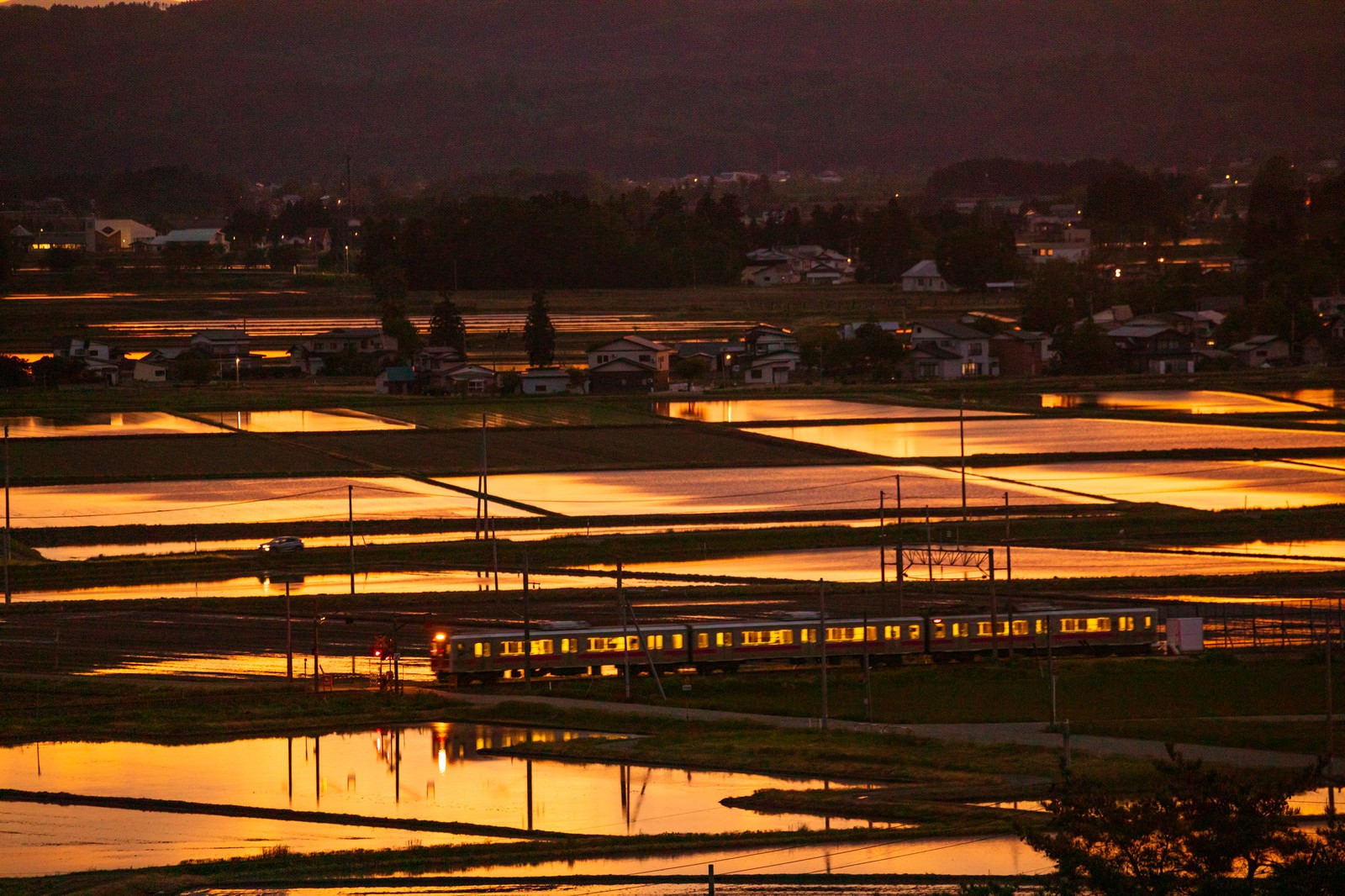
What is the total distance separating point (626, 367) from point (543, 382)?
279 cm

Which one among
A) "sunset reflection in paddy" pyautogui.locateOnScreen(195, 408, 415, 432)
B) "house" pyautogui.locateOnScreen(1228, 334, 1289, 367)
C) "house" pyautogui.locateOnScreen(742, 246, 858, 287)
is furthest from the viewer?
"house" pyautogui.locateOnScreen(742, 246, 858, 287)

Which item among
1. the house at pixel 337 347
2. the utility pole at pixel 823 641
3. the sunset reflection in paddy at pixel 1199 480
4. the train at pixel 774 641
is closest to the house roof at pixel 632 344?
the house at pixel 337 347

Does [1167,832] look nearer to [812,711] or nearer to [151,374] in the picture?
[812,711]

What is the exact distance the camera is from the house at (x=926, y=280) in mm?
83125

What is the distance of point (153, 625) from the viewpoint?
24219mm

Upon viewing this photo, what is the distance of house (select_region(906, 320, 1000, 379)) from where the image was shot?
193 feet

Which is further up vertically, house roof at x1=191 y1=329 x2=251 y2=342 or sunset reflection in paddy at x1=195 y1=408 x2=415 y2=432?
house roof at x1=191 y1=329 x2=251 y2=342

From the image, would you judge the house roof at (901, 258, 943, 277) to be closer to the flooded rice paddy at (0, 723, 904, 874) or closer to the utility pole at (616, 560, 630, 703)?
the utility pole at (616, 560, 630, 703)

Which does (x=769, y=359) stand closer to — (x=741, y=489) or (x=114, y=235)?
(x=741, y=489)

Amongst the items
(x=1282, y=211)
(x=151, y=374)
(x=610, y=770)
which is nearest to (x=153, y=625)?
(x=610, y=770)

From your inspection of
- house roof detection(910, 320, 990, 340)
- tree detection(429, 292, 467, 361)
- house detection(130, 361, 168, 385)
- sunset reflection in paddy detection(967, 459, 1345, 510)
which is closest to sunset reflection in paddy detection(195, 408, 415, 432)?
house detection(130, 361, 168, 385)

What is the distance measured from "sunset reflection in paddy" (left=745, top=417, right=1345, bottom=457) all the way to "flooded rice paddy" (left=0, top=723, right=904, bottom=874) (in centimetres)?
2321

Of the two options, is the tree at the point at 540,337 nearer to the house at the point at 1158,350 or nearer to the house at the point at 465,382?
the house at the point at 465,382

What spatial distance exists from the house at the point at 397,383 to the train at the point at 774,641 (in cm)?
3061
